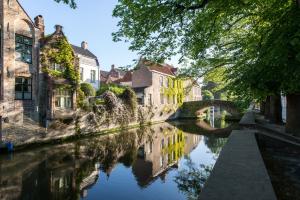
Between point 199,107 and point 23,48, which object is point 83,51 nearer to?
point 23,48

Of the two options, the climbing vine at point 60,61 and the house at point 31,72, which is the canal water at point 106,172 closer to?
the house at point 31,72

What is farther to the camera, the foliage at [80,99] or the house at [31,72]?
the foliage at [80,99]

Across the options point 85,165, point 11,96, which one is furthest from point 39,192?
point 11,96

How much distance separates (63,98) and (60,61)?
3024mm

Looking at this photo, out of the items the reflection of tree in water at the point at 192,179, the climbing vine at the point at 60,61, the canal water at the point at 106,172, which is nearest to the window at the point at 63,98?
the climbing vine at the point at 60,61

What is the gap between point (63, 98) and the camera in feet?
69.3

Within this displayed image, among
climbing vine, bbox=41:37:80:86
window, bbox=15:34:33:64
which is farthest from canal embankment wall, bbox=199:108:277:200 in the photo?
climbing vine, bbox=41:37:80:86

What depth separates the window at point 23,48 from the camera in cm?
1811

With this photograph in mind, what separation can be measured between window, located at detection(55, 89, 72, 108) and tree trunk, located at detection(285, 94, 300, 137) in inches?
649

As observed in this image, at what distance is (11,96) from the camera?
1727 cm

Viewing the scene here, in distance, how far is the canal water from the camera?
916cm

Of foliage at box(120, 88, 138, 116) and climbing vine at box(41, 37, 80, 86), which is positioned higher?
climbing vine at box(41, 37, 80, 86)

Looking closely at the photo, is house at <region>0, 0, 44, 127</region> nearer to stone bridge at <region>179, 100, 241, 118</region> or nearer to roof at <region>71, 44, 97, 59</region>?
roof at <region>71, 44, 97, 59</region>

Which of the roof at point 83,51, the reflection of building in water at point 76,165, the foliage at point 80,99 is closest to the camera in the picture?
the reflection of building in water at point 76,165
